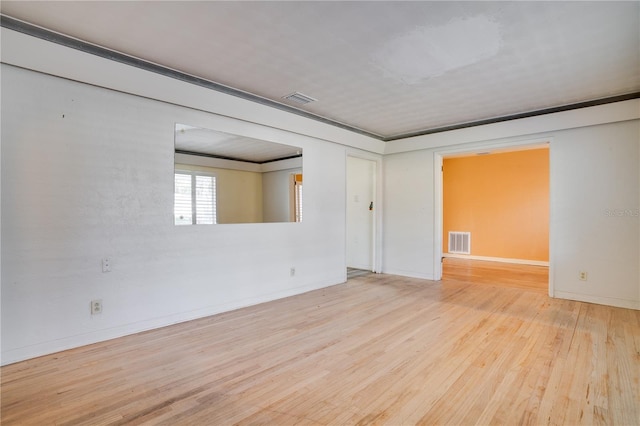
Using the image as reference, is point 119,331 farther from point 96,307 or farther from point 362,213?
point 362,213

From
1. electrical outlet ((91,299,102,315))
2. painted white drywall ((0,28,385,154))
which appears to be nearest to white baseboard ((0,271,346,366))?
electrical outlet ((91,299,102,315))

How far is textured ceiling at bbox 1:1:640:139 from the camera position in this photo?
219cm

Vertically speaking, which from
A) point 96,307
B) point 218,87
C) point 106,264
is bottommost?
point 96,307

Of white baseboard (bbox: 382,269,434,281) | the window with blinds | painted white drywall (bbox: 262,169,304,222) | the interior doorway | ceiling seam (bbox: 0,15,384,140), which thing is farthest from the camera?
the interior doorway

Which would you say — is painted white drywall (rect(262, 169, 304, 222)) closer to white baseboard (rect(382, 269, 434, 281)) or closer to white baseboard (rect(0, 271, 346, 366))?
white baseboard (rect(0, 271, 346, 366))

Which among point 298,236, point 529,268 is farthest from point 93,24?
point 529,268

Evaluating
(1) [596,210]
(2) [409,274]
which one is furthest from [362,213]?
(1) [596,210]

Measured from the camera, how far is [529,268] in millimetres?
6504

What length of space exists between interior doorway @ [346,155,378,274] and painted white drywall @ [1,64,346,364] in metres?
3.02

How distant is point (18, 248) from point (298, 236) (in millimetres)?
2903

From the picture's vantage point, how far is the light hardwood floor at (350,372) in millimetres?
1832

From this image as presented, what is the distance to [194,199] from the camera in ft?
11.2

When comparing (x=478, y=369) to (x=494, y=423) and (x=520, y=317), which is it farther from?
(x=520, y=317)

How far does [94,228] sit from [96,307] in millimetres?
679
